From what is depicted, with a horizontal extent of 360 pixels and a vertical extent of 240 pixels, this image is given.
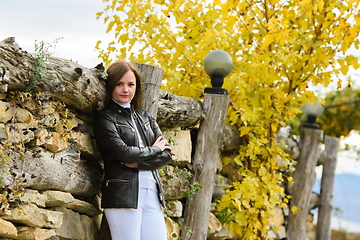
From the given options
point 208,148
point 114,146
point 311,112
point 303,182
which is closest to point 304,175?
point 303,182

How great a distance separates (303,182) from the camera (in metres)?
4.82

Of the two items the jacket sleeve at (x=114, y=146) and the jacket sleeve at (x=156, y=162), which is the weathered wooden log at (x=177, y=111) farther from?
the jacket sleeve at (x=114, y=146)

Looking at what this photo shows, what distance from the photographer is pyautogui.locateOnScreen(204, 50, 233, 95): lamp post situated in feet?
10.9

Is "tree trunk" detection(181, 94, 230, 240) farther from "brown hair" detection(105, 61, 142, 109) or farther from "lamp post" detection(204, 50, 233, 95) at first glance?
"brown hair" detection(105, 61, 142, 109)

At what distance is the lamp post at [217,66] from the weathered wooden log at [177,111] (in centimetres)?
23

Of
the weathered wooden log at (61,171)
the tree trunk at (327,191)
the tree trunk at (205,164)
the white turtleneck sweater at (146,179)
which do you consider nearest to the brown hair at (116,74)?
the white turtleneck sweater at (146,179)

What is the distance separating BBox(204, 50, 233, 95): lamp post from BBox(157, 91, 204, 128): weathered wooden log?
0.23 meters

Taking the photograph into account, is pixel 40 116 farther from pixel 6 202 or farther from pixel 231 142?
pixel 231 142

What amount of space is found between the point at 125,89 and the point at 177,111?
2.73 feet

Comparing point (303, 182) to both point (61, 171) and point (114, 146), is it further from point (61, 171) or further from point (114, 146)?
Result: point (61, 171)

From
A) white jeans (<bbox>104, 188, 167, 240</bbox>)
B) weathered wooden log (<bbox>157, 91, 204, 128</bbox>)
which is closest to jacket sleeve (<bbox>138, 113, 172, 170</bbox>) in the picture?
white jeans (<bbox>104, 188, 167, 240</bbox>)

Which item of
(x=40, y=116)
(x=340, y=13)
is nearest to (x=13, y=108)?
(x=40, y=116)

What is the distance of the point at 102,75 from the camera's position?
2.37 meters

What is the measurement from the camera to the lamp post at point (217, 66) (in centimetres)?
332
